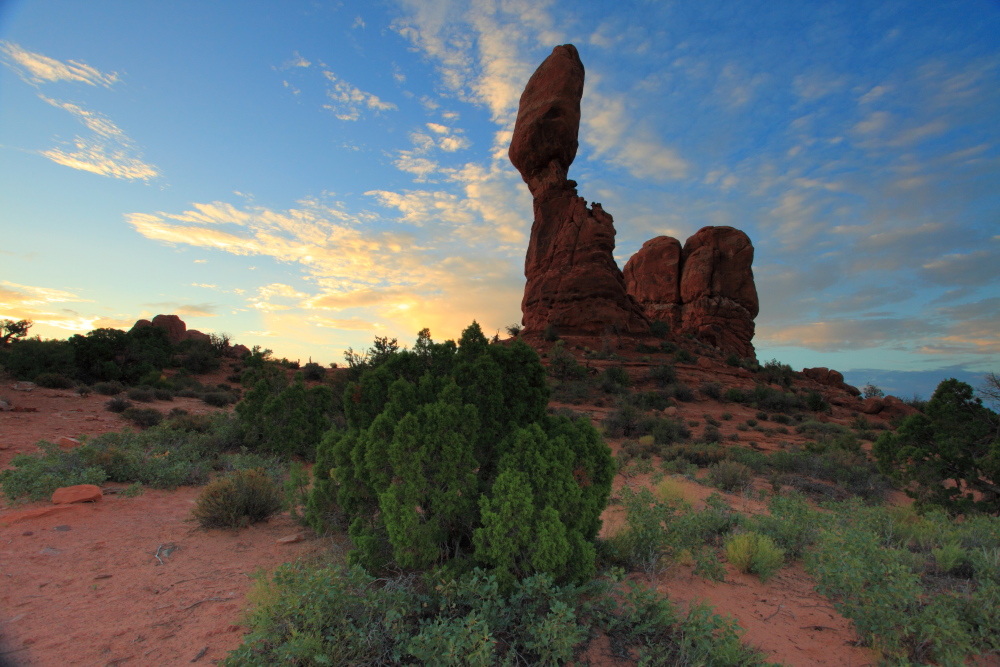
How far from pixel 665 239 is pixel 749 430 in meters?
38.7

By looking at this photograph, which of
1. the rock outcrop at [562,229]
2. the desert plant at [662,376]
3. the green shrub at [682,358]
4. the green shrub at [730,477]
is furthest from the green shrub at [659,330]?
the green shrub at [730,477]

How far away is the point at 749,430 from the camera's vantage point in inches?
674

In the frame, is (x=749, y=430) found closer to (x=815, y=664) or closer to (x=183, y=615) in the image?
(x=815, y=664)

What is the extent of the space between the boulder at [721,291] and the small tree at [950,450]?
39.6 m

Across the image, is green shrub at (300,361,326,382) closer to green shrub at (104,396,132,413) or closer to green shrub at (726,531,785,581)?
green shrub at (104,396,132,413)

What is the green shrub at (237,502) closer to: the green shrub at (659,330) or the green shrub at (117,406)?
→ the green shrub at (117,406)

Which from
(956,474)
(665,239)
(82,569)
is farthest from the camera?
(665,239)

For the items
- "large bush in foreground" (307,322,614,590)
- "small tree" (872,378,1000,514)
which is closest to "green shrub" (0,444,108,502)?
"large bush in foreground" (307,322,614,590)

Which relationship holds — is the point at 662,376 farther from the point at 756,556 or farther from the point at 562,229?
the point at 756,556

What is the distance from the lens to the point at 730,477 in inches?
342

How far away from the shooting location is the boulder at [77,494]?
554cm

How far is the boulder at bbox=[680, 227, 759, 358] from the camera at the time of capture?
45.4m

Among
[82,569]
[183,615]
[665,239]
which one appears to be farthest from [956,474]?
[665,239]

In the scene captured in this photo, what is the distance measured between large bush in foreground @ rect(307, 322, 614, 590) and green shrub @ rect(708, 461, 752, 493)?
593 cm
